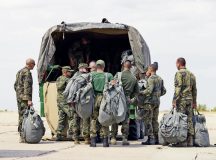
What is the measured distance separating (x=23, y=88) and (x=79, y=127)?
171 cm

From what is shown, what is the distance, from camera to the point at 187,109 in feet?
46.4

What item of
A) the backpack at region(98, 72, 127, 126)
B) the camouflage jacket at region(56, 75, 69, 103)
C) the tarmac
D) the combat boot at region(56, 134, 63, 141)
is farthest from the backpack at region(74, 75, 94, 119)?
the combat boot at region(56, 134, 63, 141)

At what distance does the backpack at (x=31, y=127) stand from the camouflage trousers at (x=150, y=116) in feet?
8.02

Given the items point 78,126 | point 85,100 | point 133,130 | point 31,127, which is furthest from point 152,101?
point 31,127

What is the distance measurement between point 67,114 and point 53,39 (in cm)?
205

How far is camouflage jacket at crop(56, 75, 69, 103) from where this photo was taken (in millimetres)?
15492

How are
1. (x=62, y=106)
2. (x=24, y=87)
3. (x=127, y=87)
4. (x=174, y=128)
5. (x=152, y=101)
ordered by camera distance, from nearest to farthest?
(x=174, y=128) → (x=127, y=87) → (x=152, y=101) → (x=24, y=87) → (x=62, y=106)

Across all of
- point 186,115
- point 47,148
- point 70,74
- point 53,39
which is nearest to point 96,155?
point 47,148

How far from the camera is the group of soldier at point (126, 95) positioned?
45.8 ft

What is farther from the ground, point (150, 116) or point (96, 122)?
point (150, 116)

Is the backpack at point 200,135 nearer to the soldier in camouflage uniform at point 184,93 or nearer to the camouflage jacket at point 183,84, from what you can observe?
the soldier in camouflage uniform at point 184,93

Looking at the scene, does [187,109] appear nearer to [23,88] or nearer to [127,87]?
[127,87]

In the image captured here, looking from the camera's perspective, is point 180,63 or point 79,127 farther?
point 79,127

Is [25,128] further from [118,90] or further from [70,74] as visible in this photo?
[118,90]
